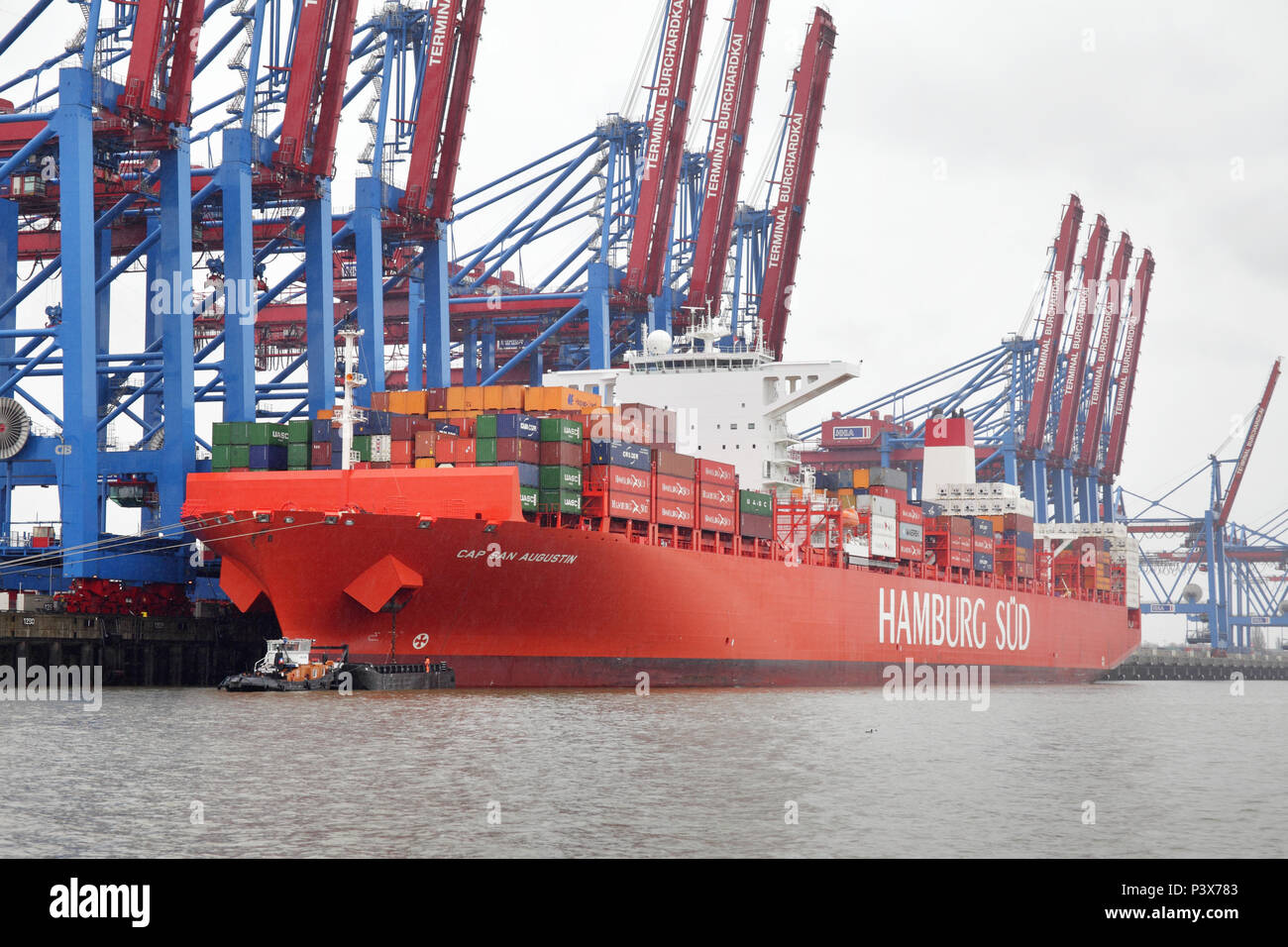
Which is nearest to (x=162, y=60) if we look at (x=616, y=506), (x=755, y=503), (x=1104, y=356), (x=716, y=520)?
(x=616, y=506)

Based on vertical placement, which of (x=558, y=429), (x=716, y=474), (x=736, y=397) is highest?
(x=736, y=397)

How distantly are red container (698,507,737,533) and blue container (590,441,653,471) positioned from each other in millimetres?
3312

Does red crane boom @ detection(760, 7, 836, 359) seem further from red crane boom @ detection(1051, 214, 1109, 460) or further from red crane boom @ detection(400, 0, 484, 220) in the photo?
red crane boom @ detection(1051, 214, 1109, 460)

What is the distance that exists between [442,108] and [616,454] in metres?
15.1

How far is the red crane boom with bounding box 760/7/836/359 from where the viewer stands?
6638 cm

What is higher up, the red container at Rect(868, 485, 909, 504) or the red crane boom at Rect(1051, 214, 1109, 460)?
the red crane boom at Rect(1051, 214, 1109, 460)

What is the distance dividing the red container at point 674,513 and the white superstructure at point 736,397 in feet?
27.6

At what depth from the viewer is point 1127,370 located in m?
103

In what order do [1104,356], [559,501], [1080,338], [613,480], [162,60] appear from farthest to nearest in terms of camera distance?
[1104,356] → [1080,338] → [162,60] → [613,480] → [559,501]

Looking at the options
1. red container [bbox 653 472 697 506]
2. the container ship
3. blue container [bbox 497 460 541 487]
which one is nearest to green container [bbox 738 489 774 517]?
the container ship

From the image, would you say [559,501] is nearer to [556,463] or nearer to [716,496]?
[556,463]

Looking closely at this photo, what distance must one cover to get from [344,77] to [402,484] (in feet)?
46.7

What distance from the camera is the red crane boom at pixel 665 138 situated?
60094mm

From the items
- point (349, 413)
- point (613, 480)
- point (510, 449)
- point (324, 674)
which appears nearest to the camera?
point (324, 674)
